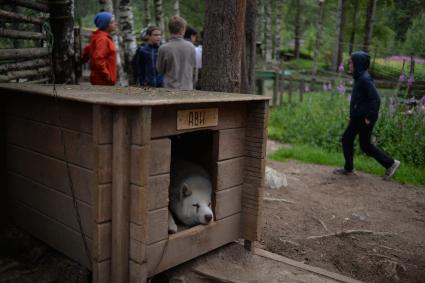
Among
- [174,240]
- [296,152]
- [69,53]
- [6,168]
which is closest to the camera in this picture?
[174,240]

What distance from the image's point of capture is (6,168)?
3.81 metres

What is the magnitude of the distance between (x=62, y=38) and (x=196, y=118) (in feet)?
9.14

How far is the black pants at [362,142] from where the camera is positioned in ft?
22.4

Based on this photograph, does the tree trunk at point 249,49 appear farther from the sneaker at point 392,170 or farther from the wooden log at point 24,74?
the sneaker at point 392,170

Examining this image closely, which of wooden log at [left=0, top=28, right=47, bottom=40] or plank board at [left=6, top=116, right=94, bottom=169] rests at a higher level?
wooden log at [left=0, top=28, right=47, bottom=40]

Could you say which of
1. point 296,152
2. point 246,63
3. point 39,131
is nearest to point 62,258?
point 39,131

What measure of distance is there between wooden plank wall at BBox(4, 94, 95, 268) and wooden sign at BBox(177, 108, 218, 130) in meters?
0.61

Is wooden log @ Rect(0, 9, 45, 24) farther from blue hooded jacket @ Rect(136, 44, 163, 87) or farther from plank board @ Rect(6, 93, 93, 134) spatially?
blue hooded jacket @ Rect(136, 44, 163, 87)

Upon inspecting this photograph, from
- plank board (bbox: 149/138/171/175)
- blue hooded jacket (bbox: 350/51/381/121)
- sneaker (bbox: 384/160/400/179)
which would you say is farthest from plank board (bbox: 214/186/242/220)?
sneaker (bbox: 384/160/400/179)

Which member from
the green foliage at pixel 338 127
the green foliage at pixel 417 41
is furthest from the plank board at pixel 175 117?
the green foliage at pixel 417 41

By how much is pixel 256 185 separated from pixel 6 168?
2.23m

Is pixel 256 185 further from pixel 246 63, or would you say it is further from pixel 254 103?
pixel 246 63

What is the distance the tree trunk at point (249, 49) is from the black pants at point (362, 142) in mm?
1977

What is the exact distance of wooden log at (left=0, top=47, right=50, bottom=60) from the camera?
4.24 meters
